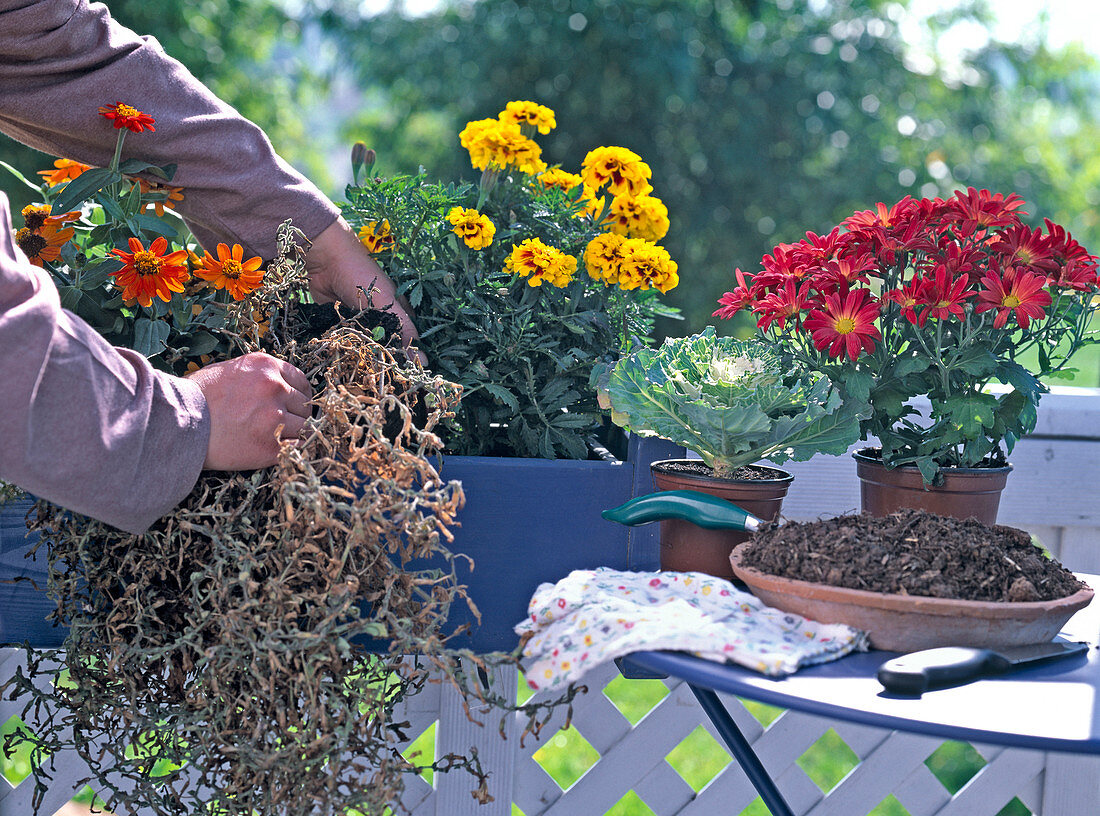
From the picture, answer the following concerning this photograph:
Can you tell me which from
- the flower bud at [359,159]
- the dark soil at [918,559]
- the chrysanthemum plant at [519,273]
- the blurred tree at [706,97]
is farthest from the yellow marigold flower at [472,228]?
the blurred tree at [706,97]

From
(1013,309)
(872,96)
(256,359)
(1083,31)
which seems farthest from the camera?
(1083,31)

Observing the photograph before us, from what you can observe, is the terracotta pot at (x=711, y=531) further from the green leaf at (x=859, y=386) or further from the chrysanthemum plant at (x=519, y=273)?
the chrysanthemum plant at (x=519, y=273)

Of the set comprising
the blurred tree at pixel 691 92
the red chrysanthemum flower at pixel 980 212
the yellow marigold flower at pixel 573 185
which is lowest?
the blurred tree at pixel 691 92

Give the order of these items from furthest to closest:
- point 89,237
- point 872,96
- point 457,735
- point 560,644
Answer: point 872,96 → point 457,735 → point 89,237 → point 560,644

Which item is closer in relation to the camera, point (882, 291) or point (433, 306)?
point (882, 291)

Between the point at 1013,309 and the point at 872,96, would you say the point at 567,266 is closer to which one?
the point at 1013,309

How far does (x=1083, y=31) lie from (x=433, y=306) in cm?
773

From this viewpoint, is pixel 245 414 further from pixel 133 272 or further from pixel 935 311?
pixel 935 311

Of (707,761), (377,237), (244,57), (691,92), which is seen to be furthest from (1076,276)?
(244,57)

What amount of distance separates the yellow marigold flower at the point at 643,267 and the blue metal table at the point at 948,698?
58 cm

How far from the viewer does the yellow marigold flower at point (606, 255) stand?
3.80 ft

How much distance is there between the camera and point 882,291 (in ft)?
3.47

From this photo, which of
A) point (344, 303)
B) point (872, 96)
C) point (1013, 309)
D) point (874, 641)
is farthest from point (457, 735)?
point (872, 96)

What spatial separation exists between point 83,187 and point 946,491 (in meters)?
1.05
